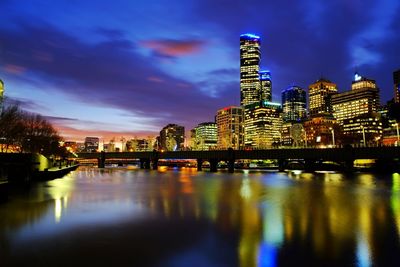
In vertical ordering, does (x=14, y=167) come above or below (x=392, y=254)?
above

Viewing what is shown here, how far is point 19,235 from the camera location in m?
22.3

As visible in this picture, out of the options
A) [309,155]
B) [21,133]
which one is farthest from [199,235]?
[309,155]

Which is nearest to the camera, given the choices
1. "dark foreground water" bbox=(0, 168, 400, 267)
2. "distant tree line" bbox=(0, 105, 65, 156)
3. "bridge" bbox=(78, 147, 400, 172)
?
"dark foreground water" bbox=(0, 168, 400, 267)

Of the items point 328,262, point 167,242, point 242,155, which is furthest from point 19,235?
point 242,155

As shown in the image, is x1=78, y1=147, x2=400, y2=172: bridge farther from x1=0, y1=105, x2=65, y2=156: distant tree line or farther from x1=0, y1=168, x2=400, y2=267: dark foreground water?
x1=0, y1=168, x2=400, y2=267: dark foreground water

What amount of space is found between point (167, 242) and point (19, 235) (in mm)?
9828

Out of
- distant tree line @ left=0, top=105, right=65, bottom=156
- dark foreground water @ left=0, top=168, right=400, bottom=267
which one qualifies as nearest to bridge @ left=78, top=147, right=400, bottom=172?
distant tree line @ left=0, top=105, right=65, bottom=156

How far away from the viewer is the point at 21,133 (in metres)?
102

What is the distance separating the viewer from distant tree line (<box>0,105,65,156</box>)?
84.8 metres

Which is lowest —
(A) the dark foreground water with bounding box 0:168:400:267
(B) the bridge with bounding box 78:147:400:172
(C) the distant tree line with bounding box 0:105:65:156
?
(A) the dark foreground water with bounding box 0:168:400:267

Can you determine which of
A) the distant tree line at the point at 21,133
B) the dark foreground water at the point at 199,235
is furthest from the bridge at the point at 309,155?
the dark foreground water at the point at 199,235

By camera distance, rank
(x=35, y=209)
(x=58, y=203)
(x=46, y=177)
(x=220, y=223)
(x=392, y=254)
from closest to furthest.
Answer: (x=392, y=254)
(x=220, y=223)
(x=35, y=209)
(x=58, y=203)
(x=46, y=177)

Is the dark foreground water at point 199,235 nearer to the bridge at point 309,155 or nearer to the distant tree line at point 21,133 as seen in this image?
the distant tree line at point 21,133

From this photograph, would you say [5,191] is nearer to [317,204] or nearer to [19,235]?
[19,235]
